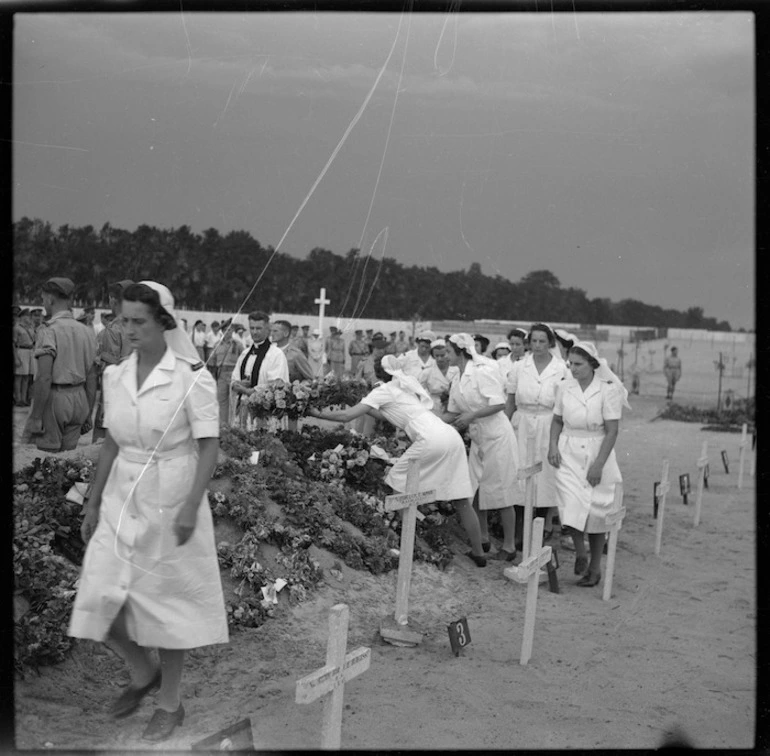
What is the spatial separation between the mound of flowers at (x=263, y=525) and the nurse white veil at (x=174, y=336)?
2.15 metres

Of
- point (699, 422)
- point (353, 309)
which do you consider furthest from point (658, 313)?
point (353, 309)

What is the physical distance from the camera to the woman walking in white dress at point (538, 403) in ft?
34.1

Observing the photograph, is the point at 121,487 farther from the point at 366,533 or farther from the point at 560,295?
the point at 560,295

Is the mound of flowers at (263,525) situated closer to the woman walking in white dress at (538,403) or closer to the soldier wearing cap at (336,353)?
the woman walking in white dress at (538,403)

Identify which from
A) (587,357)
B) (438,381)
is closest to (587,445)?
(587,357)

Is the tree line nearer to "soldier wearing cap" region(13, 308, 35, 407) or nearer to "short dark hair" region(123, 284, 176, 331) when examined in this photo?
"short dark hair" region(123, 284, 176, 331)

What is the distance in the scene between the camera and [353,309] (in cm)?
552

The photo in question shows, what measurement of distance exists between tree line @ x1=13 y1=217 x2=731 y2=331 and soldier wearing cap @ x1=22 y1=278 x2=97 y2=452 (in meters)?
A: 0.43

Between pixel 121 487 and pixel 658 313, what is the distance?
44178 mm

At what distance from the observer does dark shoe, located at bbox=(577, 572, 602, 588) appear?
919 cm

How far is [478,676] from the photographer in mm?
6438

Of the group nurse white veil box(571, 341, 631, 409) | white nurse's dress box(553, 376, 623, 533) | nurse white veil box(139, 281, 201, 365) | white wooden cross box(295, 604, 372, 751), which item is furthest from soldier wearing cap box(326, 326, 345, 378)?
white wooden cross box(295, 604, 372, 751)

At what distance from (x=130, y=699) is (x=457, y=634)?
275 centimetres

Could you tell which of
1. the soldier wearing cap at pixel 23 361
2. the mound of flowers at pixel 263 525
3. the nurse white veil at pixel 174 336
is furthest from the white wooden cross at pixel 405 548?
the soldier wearing cap at pixel 23 361
